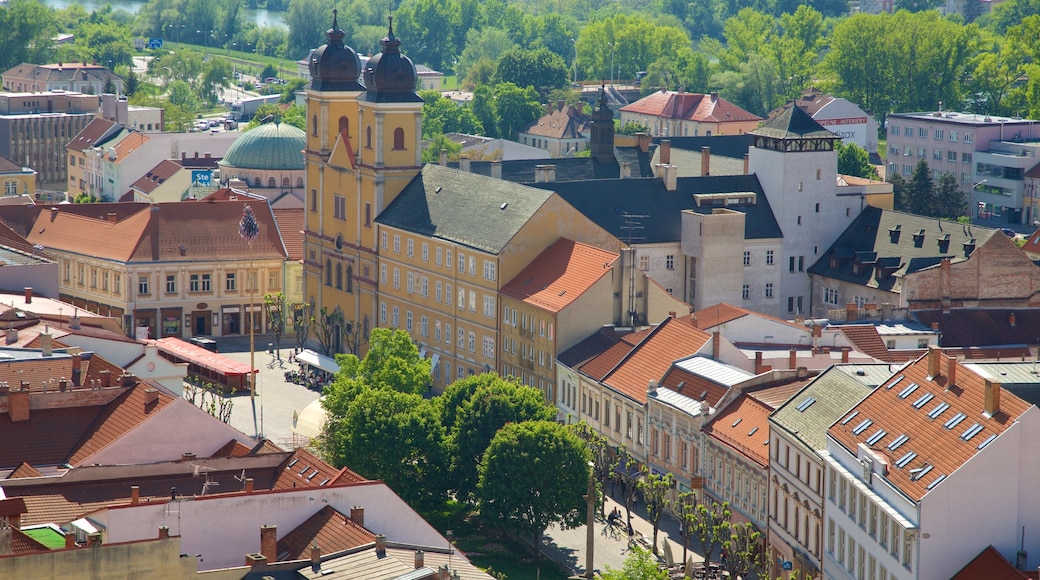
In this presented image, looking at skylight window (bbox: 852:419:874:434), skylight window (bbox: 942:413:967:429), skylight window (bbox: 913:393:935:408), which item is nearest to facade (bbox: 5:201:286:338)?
skylight window (bbox: 852:419:874:434)

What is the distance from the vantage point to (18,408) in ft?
270

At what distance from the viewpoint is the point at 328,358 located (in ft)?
436

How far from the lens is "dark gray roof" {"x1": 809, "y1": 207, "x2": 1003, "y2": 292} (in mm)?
126500

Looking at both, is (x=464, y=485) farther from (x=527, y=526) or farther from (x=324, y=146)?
(x=324, y=146)

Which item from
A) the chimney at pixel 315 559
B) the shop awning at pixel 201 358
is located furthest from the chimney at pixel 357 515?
the shop awning at pixel 201 358

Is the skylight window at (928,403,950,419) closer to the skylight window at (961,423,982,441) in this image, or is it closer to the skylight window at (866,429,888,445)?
the skylight window at (866,429,888,445)

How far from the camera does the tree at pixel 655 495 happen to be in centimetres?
9350

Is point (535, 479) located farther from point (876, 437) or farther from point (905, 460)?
point (905, 460)

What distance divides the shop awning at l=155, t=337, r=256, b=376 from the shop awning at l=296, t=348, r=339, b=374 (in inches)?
166

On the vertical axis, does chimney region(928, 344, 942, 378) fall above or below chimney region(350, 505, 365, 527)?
above

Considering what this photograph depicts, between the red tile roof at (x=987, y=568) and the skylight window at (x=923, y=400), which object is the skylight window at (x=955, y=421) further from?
the red tile roof at (x=987, y=568)

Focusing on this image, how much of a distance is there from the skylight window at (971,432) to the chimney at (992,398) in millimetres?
638

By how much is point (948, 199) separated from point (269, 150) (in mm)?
57054

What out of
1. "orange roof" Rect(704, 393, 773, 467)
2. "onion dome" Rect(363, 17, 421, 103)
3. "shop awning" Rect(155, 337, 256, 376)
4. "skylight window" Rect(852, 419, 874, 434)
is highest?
"onion dome" Rect(363, 17, 421, 103)
